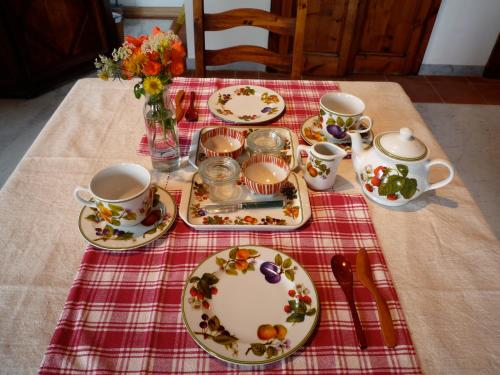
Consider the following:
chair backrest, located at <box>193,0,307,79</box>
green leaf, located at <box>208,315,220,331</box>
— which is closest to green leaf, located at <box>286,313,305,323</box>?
green leaf, located at <box>208,315,220,331</box>

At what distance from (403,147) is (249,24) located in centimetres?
76

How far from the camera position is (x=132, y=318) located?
59cm

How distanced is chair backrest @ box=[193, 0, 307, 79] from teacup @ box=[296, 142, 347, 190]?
62 centimetres

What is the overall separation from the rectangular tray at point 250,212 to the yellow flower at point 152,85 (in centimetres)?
21

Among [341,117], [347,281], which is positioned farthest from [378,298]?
[341,117]

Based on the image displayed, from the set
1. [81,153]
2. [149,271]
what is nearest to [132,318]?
[149,271]

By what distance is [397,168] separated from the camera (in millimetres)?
747

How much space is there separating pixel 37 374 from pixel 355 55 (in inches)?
109

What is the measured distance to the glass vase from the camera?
78 cm

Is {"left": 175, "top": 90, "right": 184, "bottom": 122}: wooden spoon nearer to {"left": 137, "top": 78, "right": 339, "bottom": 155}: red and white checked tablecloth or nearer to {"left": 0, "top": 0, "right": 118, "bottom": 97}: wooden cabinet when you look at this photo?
{"left": 137, "top": 78, "right": 339, "bottom": 155}: red and white checked tablecloth

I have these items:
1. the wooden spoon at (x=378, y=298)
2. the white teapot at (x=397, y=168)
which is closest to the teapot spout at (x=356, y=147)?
the white teapot at (x=397, y=168)

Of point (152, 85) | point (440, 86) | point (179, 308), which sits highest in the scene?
point (152, 85)

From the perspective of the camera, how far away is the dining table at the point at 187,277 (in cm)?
55

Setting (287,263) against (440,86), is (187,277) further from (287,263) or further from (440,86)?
(440,86)
